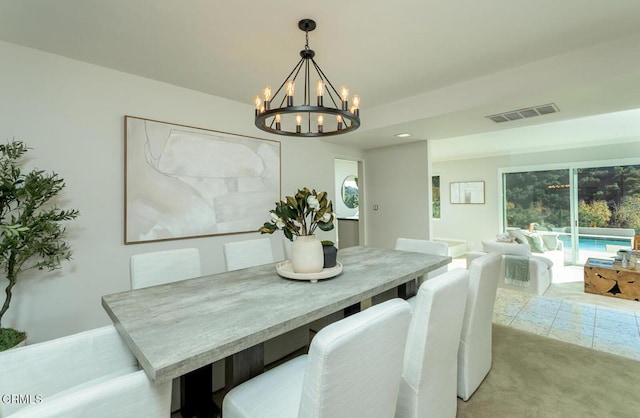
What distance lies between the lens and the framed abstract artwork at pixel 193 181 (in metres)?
2.62

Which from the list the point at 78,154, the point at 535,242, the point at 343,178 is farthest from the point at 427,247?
the point at 343,178

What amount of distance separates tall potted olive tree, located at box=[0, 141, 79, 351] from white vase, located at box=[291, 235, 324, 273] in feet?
5.28

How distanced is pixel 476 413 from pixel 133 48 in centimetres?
345

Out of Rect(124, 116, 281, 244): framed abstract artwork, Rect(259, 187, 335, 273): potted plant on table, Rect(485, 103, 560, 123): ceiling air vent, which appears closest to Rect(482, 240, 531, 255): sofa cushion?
Rect(485, 103, 560, 123): ceiling air vent

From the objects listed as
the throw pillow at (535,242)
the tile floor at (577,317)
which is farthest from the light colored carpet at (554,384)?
the throw pillow at (535,242)

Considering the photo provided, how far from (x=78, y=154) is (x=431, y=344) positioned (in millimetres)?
2901

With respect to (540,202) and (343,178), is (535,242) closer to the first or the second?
(540,202)

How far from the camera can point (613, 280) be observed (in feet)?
12.7

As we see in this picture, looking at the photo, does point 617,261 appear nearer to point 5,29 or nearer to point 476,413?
point 476,413

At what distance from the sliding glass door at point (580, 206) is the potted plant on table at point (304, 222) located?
20.8 feet

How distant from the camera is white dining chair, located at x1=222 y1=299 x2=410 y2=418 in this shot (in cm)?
77

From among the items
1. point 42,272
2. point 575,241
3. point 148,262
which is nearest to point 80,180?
point 42,272

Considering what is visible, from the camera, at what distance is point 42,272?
2.18 m

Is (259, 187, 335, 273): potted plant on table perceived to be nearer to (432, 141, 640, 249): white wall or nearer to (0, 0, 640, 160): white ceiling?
(0, 0, 640, 160): white ceiling
